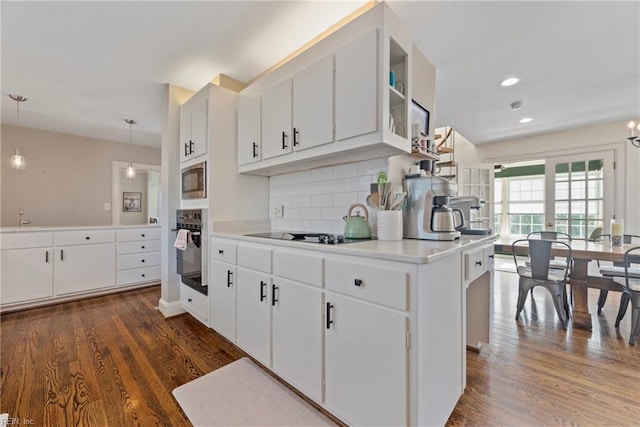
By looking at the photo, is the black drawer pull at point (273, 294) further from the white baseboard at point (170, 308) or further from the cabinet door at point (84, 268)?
the cabinet door at point (84, 268)

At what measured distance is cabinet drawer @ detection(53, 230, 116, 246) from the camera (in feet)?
10.3

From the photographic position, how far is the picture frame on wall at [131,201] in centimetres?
461

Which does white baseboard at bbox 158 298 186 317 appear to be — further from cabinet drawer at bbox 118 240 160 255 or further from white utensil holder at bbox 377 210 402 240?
white utensil holder at bbox 377 210 402 240

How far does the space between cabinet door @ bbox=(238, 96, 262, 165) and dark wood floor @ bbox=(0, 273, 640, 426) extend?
1.60 meters

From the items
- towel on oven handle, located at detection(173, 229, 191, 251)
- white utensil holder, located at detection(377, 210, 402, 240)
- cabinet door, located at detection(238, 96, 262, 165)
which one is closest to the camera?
white utensil holder, located at detection(377, 210, 402, 240)

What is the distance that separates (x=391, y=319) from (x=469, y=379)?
3.59ft

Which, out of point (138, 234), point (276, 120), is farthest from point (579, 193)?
point (138, 234)

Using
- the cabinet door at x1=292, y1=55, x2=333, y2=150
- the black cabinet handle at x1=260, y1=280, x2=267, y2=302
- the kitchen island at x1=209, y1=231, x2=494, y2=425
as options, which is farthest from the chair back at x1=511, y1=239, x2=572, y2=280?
the black cabinet handle at x1=260, y1=280, x2=267, y2=302

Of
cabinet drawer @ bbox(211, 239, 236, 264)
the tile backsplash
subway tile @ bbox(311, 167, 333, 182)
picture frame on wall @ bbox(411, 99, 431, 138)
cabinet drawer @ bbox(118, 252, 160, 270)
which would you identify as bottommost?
cabinet drawer @ bbox(118, 252, 160, 270)

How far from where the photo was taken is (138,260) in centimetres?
374

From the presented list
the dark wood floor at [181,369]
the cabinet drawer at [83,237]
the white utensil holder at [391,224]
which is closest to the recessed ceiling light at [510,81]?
the white utensil holder at [391,224]

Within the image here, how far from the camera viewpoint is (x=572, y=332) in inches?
93.6

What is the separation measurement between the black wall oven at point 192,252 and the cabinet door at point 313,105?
1215mm

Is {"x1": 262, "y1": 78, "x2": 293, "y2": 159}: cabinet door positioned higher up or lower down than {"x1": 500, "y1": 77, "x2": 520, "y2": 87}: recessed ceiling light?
lower down
